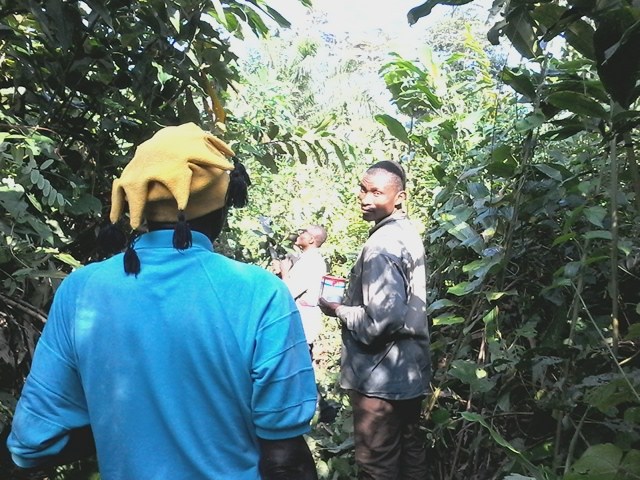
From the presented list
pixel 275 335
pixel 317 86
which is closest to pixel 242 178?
pixel 275 335

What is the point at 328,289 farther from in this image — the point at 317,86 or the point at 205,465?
the point at 317,86

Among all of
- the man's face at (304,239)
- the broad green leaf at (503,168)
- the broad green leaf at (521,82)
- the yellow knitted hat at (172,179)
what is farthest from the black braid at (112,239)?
the man's face at (304,239)

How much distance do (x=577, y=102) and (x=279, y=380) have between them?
118 cm

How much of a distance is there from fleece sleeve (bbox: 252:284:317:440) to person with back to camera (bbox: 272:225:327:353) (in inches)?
154

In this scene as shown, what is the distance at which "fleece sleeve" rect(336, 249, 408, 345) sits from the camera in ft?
8.18

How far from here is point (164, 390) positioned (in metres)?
1.15

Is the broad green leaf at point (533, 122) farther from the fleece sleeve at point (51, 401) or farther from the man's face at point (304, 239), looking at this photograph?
the man's face at point (304, 239)

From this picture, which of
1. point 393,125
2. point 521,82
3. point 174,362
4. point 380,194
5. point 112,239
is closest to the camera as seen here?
point 174,362

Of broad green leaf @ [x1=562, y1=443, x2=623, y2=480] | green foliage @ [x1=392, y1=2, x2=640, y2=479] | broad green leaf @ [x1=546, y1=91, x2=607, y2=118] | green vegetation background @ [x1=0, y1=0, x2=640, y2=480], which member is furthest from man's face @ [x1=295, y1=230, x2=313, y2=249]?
broad green leaf @ [x1=562, y1=443, x2=623, y2=480]

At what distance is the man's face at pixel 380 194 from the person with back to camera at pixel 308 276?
95.1 inches

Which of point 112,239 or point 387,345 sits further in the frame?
point 387,345

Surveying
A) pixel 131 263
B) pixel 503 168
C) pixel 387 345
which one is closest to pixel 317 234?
pixel 387 345

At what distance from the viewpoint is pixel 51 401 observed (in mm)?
1206

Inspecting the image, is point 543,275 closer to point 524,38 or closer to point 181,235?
point 524,38
